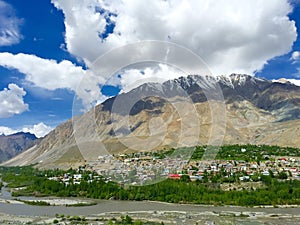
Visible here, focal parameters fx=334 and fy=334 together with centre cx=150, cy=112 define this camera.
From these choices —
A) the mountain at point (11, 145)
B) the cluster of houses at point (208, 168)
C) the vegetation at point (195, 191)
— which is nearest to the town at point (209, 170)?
the cluster of houses at point (208, 168)

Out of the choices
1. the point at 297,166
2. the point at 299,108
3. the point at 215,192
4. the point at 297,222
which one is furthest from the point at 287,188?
the point at 299,108

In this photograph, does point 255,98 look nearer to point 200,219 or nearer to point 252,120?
point 252,120

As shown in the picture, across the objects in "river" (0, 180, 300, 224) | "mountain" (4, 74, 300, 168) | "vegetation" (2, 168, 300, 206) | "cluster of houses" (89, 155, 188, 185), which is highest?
"mountain" (4, 74, 300, 168)

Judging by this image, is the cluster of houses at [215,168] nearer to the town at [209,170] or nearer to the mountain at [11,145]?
the town at [209,170]

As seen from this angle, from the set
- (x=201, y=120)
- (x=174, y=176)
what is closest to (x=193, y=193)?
(x=174, y=176)

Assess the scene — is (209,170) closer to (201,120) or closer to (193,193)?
(201,120)

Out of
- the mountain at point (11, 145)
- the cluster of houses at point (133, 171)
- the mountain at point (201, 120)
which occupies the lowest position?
the cluster of houses at point (133, 171)

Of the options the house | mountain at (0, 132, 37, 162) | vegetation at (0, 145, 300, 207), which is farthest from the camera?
mountain at (0, 132, 37, 162)

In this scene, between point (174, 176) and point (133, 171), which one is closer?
point (133, 171)

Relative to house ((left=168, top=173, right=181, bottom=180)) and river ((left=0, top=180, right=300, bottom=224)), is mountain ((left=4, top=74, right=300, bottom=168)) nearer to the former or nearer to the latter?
house ((left=168, top=173, right=181, bottom=180))

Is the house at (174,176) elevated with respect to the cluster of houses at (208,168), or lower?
lower

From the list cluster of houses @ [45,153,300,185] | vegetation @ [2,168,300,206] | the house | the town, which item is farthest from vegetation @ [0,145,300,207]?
cluster of houses @ [45,153,300,185]
